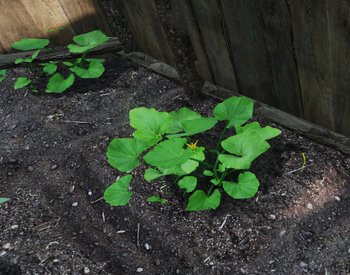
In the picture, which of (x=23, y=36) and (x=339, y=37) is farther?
(x=23, y=36)

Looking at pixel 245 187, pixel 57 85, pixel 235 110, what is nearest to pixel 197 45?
pixel 235 110

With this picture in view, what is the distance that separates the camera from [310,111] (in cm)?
151

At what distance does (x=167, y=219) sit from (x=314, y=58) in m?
1.07

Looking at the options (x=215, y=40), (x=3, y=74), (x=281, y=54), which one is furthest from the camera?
(x=3, y=74)

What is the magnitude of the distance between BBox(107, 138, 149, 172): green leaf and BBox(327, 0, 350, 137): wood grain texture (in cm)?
91

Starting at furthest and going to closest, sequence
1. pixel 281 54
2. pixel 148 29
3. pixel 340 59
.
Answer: pixel 148 29, pixel 281 54, pixel 340 59

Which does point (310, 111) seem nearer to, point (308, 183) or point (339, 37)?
point (308, 183)

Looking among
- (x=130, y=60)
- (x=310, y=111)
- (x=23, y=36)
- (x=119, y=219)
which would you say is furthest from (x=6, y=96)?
(x=310, y=111)

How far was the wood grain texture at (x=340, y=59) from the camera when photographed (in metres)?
1.03

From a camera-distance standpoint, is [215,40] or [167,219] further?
[215,40]

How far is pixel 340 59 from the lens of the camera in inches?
45.8

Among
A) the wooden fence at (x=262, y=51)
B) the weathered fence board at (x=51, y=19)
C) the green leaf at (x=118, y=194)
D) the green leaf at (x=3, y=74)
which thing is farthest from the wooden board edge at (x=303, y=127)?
the green leaf at (x=3, y=74)

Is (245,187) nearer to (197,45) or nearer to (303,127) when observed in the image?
(303,127)

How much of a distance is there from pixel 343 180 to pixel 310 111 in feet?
1.26
